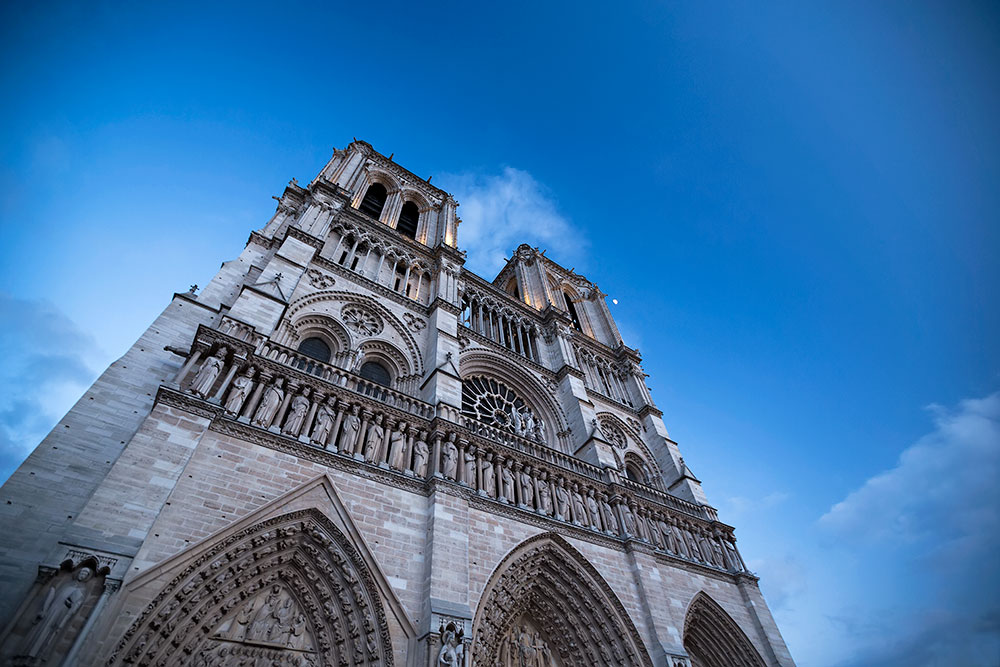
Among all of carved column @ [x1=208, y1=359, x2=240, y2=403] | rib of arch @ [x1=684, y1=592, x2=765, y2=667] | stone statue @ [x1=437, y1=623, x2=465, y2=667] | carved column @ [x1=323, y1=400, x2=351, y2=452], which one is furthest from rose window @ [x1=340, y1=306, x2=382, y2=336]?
rib of arch @ [x1=684, y1=592, x2=765, y2=667]

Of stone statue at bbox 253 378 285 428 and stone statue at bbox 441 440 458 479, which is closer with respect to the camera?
stone statue at bbox 253 378 285 428

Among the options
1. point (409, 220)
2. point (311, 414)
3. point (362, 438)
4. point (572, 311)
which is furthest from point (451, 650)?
point (572, 311)

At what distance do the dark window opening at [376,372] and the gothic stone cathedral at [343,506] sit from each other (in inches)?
1.6

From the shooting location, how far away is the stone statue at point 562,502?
9.37m

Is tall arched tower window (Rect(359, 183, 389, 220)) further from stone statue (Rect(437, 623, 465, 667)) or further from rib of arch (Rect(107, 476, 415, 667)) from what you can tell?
stone statue (Rect(437, 623, 465, 667))

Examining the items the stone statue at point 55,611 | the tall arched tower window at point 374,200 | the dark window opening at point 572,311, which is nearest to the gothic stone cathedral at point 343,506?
the stone statue at point 55,611

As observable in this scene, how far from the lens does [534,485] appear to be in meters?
9.49

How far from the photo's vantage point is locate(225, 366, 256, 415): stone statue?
Answer: 6766 mm

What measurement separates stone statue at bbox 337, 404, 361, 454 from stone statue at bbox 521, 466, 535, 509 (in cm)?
341

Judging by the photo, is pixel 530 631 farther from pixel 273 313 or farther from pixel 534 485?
pixel 273 313

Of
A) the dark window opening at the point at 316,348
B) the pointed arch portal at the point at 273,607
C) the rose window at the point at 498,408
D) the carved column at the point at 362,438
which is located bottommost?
the pointed arch portal at the point at 273,607

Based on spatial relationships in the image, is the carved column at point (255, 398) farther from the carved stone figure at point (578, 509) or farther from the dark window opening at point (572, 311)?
the dark window opening at point (572, 311)

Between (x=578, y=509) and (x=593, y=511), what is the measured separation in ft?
1.30

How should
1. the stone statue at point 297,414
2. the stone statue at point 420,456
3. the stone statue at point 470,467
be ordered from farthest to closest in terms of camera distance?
the stone statue at point 470,467, the stone statue at point 420,456, the stone statue at point 297,414
